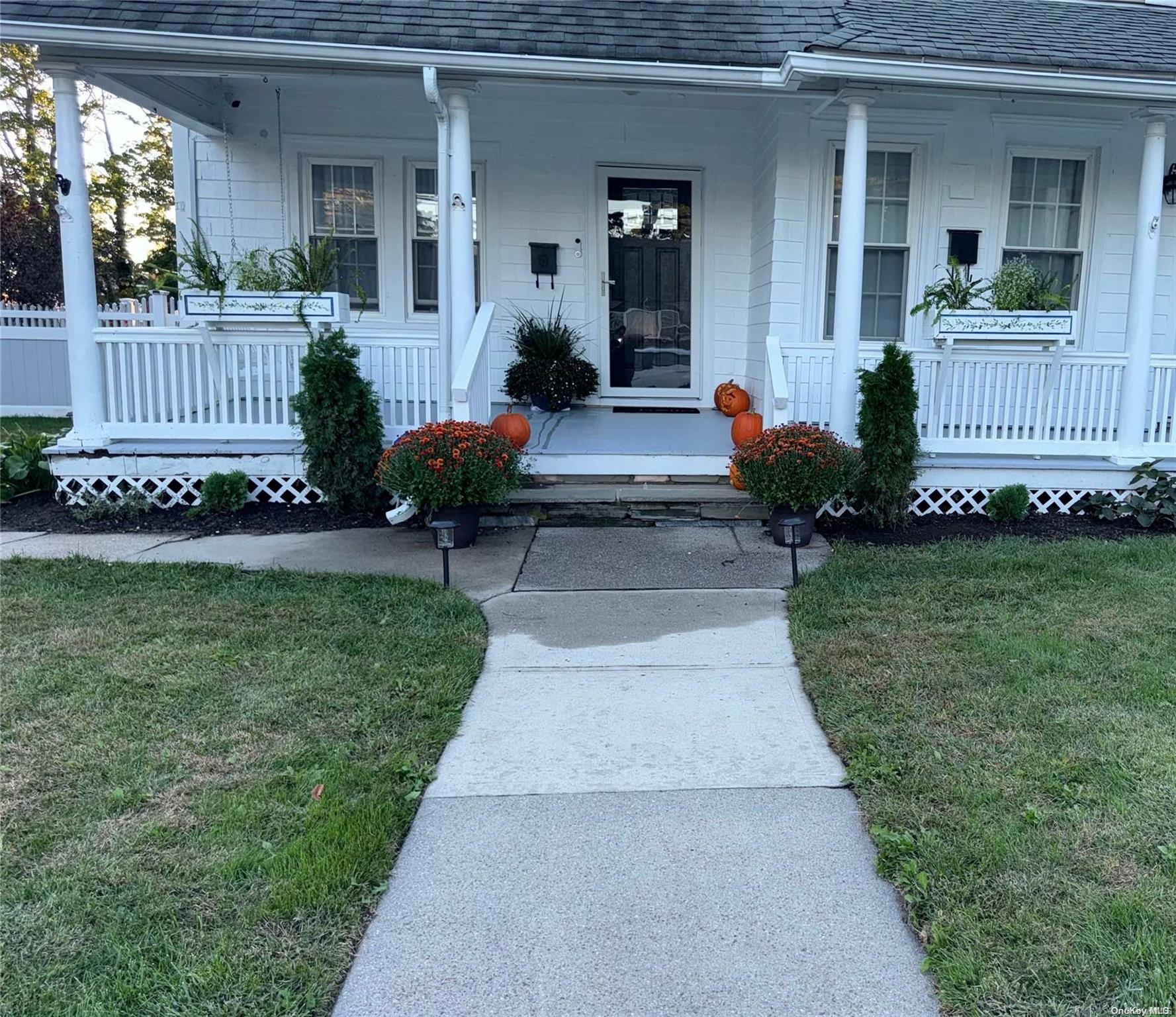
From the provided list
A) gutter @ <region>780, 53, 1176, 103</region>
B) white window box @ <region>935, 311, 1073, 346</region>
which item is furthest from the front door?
white window box @ <region>935, 311, 1073, 346</region>

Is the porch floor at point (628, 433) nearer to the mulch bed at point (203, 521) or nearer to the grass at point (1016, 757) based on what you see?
the mulch bed at point (203, 521)

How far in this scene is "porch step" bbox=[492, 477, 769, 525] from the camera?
667 centimetres

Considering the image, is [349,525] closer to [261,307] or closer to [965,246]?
[261,307]

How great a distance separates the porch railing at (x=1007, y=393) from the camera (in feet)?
22.9

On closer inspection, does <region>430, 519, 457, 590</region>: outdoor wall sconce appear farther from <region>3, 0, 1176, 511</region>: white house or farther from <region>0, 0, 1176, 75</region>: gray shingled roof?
<region>0, 0, 1176, 75</region>: gray shingled roof

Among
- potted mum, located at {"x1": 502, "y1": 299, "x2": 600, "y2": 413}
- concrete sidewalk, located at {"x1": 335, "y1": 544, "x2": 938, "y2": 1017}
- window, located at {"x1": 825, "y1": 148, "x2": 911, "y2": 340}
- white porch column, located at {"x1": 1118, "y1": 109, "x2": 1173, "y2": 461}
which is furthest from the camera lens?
potted mum, located at {"x1": 502, "y1": 299, "x2": 600, "y2": 413}

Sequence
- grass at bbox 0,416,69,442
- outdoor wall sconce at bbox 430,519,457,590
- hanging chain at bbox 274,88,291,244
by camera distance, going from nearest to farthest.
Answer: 1. outdoor wall sconce at bbox 430,519,457,590
2. hanging chain at bbox 274,88,291,244
3. grass at bbox 0,416,69,442

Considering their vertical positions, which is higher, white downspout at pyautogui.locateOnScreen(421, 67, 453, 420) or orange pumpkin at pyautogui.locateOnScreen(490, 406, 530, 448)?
white downspout at pyautogui.locateOnScreen(421, 67, 453, 420)

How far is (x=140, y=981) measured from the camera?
6.84 feet

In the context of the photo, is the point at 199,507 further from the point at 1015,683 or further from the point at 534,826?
the point at 1015,683

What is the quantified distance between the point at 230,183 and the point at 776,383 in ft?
17.7

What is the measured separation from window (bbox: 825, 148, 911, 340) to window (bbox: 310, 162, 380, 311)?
13.8 feet

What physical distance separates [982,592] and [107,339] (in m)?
6.23

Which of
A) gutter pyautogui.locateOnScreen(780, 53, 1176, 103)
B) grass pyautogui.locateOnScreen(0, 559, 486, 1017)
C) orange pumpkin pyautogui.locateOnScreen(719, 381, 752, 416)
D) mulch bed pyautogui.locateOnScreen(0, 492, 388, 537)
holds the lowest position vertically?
grass pyautogui.locateOnScreen(0, 559, 486, 1017)
